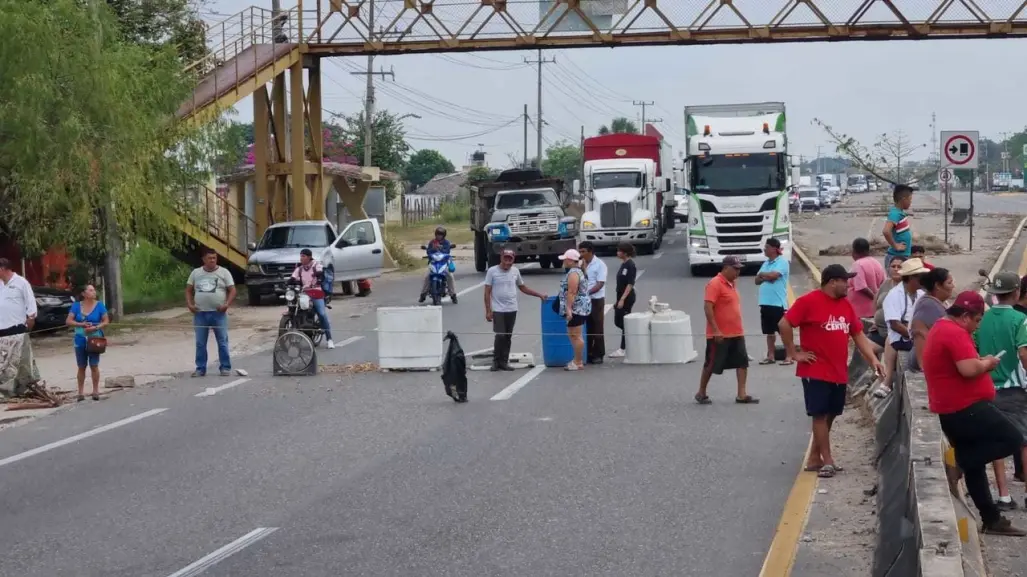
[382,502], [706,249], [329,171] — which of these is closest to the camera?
[382,502]

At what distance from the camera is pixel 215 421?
1492 centimetres

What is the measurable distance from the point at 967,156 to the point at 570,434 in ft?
64.0

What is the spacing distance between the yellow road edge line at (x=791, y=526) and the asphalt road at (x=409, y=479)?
12 cm

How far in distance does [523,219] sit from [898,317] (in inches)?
838

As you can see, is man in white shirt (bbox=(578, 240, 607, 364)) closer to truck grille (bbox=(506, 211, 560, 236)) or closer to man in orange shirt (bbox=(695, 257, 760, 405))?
man in orange shirt (bbox=(695, 257, 760, 405))

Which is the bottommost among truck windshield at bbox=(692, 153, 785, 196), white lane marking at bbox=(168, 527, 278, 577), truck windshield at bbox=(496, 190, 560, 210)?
white lane marking at bbox=(168, 527, 278, 577)

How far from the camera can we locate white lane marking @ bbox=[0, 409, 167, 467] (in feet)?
43.3

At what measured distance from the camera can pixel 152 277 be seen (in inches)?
1538

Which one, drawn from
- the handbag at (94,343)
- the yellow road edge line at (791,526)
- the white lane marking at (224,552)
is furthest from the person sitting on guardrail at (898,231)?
the handbag at (94,343)

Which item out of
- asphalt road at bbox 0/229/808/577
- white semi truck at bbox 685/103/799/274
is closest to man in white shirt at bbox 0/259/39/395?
asphalt road at bbox 0/229/808/577

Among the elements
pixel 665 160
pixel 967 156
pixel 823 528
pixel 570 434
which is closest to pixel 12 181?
pixel 570 434

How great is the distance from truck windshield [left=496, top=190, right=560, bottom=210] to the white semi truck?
5.11 m

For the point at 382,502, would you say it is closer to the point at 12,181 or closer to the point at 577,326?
the point at 577,326

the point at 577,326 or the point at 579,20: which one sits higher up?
the point at 579,20
